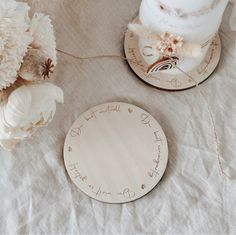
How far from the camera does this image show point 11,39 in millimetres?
450

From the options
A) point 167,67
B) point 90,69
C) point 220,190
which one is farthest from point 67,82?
point 220,190

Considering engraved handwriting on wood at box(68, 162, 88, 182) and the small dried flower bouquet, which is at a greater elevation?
the small dried flower bouquet

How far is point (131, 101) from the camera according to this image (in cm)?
64

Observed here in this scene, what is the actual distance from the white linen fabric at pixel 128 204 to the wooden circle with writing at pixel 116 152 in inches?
0.6

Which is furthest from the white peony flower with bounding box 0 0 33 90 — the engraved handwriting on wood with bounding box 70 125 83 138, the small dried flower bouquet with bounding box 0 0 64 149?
the engraved handwriting on wood with bounding box 70 125 83 138

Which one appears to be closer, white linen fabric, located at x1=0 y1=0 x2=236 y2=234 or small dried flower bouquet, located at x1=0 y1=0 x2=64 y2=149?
small dried flower bouquet, located at x1=0 y1=0 x2=64 y2=149

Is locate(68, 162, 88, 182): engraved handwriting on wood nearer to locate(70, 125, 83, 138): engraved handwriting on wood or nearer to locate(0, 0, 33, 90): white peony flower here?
locate(70, 125, 83, 138): engraved handwriting on wood

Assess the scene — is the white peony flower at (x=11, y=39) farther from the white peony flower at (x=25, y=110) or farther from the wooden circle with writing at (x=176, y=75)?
Answer: the wooden circle with writing at (x=176, y=75)

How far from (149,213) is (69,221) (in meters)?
0.10

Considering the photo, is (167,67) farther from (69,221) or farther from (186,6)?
(69,221)

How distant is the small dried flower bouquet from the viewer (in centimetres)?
45

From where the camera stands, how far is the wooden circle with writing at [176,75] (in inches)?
25.2

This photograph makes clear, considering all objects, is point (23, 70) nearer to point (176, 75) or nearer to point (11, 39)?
point (11, 39)

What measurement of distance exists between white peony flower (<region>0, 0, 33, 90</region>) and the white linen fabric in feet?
0.57
